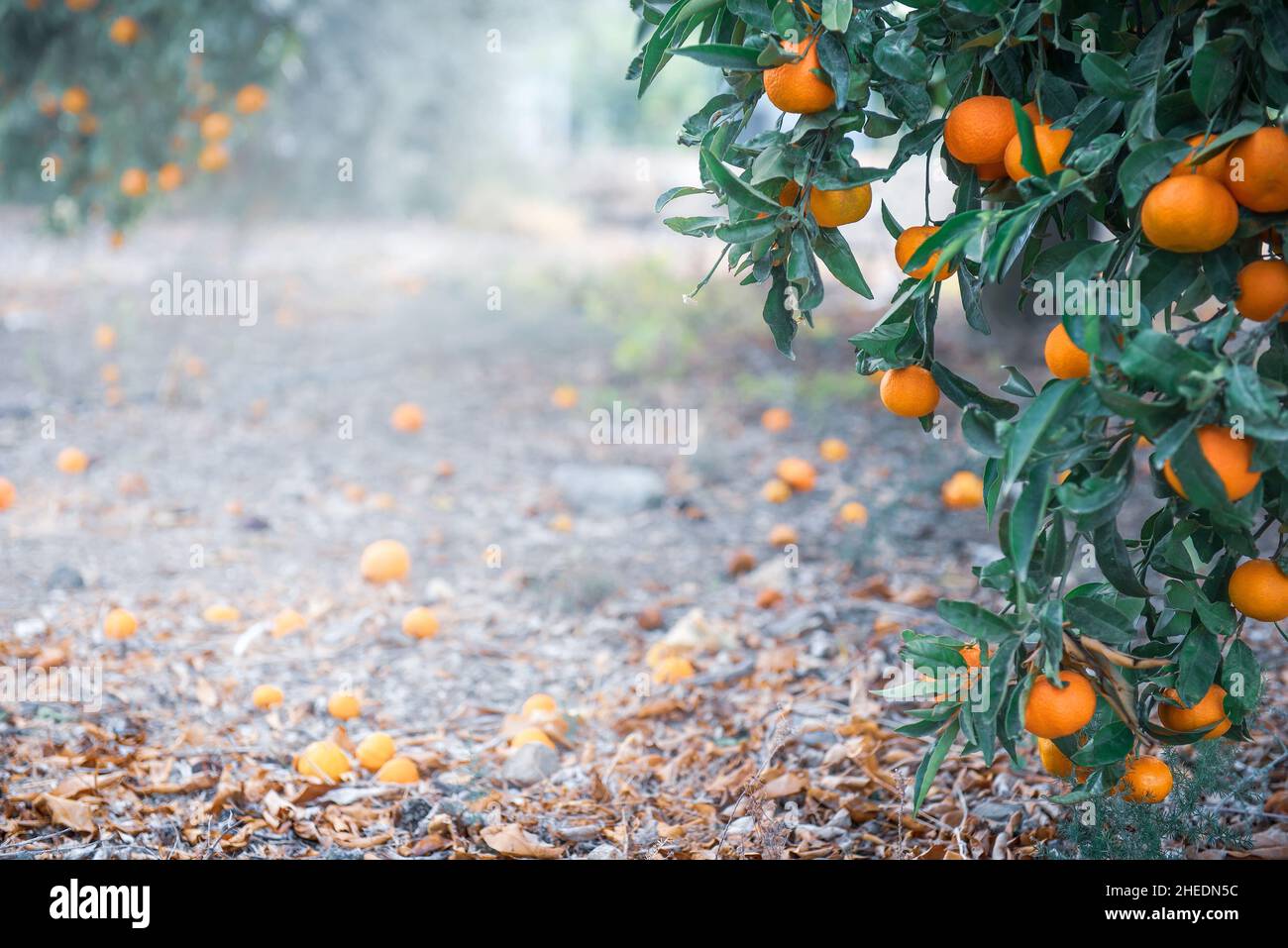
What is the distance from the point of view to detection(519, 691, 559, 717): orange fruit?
2.63 m

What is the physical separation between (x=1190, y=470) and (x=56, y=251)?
870cm

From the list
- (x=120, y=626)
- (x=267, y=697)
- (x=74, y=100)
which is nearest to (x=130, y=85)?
(x=74, y=100)

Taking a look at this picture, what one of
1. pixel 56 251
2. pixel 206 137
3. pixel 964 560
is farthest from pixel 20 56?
pixel 964 560

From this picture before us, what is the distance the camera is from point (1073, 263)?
54.5 inches

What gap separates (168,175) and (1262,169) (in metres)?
4.62

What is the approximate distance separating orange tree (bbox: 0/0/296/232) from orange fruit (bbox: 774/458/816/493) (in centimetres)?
282

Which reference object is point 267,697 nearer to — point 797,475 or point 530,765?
point 530,765

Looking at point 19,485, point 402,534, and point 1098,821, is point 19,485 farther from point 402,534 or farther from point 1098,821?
point 1098,821

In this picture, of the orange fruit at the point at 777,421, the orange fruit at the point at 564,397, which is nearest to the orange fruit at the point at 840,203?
the orange fruit at the point at 777,421

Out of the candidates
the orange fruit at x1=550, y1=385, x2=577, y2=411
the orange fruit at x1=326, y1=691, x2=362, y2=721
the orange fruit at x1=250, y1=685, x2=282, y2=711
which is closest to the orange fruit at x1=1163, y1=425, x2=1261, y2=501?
the orange fruit at x1=326, y1=691, x2=362, y2=721

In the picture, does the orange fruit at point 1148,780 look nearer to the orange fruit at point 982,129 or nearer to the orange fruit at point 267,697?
the orange fruit at point 982,129

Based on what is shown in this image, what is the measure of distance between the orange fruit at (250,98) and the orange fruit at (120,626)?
2652 millimetres

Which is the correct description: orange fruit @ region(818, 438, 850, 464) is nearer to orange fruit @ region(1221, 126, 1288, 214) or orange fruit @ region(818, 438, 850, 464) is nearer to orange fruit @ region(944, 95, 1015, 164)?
orange fruit @ region(944, 95, 1015, 164)

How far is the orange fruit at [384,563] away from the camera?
11.3ft
